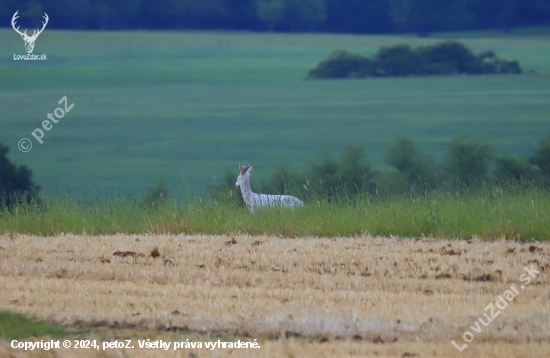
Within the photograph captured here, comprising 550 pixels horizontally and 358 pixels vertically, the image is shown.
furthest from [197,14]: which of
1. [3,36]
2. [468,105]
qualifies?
[468,105]

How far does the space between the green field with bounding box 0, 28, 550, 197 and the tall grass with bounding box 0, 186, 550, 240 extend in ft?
144

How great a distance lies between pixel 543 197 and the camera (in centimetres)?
1471

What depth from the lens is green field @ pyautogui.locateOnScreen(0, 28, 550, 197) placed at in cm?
7100

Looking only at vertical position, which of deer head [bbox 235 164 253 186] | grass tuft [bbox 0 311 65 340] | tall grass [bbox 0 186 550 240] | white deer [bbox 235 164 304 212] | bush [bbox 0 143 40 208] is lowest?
grass tuft [bbox 0 311 65 340]

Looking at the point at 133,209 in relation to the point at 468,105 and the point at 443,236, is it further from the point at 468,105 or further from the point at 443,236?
the point at 468,105

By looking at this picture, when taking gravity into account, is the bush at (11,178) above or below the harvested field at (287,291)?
above

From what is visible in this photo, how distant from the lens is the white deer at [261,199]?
1516cm

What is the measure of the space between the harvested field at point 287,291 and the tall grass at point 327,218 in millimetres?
813

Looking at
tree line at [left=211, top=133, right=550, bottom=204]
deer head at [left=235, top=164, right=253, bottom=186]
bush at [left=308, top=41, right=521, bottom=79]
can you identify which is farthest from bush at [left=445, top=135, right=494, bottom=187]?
bush at [left=308, top=41, right=521, bottom=79]

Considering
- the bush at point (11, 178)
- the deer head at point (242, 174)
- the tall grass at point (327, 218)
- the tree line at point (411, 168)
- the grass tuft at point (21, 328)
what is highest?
the tree line at point (411, 168)

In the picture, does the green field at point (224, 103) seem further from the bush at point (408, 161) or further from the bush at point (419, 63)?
the bush at point (408, 161)

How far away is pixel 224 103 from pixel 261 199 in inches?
3456

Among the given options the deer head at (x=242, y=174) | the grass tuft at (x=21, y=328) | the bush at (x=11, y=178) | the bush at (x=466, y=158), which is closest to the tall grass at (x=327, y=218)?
the deer head at (x=242, y=174)

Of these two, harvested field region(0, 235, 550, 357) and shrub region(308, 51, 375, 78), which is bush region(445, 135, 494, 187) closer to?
harvested field region(0, 235, 550, 357)
